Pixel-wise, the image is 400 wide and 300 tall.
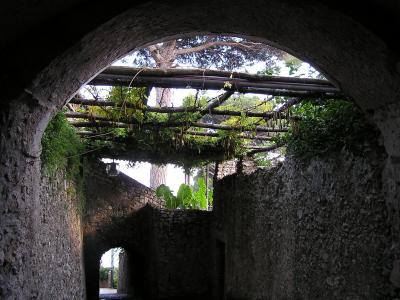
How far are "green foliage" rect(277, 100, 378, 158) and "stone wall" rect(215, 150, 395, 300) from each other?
0.15 meters

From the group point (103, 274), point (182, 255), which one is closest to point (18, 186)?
point (182, 255)

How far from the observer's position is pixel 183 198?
42.9 ft

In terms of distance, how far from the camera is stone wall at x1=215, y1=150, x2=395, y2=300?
4039 millimetres

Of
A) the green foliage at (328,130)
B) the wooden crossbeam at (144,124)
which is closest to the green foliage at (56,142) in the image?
the wooden crossbeam at (144,124)

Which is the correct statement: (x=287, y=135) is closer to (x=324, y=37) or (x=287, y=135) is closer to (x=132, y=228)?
(x=324, y=37)

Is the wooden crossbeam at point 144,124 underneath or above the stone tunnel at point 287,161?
above

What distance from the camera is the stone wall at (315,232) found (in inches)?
159

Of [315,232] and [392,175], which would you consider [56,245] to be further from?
[392,175]

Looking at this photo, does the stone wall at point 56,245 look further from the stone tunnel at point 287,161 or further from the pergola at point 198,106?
the pergola at point 198,106

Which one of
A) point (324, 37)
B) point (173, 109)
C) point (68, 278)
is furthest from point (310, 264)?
point (68, 278)

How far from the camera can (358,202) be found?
4359 millimetres

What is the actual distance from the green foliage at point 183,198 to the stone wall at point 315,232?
4046 mm

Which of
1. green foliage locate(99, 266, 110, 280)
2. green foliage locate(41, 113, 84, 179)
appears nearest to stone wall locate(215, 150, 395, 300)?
green foliage locate(41, 113, 84, 179)

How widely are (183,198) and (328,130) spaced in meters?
8.43
